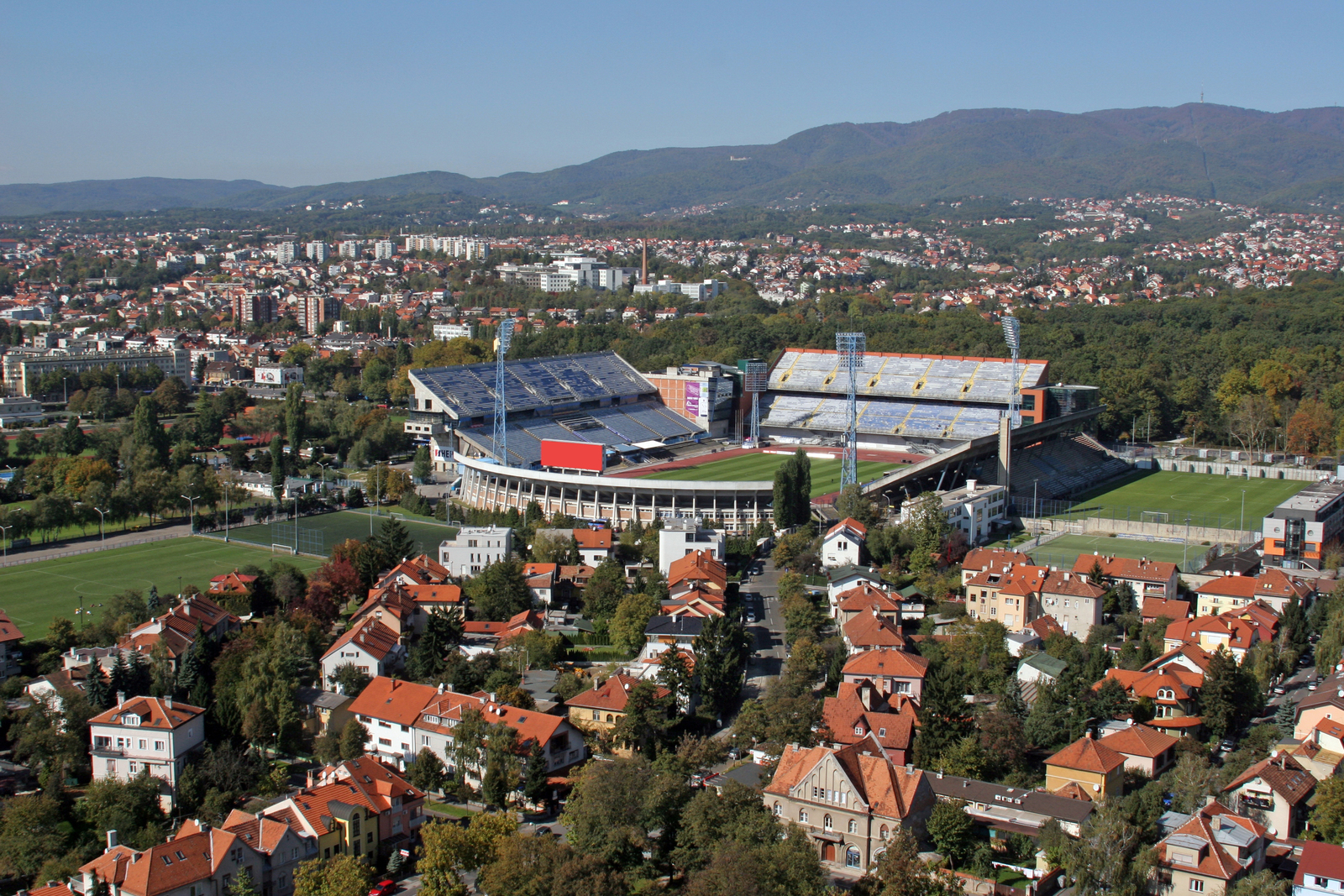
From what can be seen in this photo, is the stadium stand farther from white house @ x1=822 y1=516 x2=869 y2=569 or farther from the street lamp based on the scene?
the street lamp

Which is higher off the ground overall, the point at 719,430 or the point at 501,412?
the point at 501,412

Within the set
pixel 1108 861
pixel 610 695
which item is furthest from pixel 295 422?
pixel 1108 861

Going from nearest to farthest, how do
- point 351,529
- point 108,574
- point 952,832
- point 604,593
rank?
point 952,832, point 604,593, point 108,574, point 351,529

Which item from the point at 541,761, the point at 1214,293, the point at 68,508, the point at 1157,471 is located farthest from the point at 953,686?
the point at 1214,293

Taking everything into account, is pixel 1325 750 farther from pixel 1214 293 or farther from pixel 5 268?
pixel 5 268

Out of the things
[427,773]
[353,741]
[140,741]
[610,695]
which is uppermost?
[610,695]

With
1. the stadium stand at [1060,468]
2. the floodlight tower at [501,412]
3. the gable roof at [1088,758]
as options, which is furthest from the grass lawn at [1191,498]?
the gable roof at [1088,758]

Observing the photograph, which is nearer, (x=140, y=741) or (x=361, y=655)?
(x=140, y=741)

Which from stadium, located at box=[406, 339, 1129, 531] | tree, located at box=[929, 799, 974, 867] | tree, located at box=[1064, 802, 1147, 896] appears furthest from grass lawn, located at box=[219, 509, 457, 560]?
tree, located at box=[1064, 802, 1147, 896]

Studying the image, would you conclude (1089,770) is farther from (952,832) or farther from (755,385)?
(755,385)
